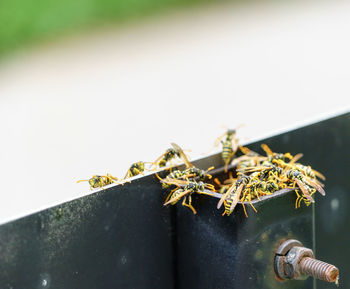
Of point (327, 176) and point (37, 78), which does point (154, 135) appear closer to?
point (37, 78)

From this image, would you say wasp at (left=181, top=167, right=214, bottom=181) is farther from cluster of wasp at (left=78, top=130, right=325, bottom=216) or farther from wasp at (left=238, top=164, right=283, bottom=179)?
wasp at (left=238, top=164, right=283, bottom=179)

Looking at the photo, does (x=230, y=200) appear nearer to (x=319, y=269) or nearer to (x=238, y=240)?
(x=238, y=240)

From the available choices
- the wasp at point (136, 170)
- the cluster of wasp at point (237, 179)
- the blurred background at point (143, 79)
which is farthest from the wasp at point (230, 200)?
the blurred background at point (143, 79)

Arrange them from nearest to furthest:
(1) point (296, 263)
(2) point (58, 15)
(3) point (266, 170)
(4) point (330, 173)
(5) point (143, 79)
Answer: (1) point (296, 263) < (3) point (266, 170) < (4) point (330, 173) < (5) point (143, 79) < (2) point (58, 15)

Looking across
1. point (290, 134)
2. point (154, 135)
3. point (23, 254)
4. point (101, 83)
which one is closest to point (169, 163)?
point (290, 134)

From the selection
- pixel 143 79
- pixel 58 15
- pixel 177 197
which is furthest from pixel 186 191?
pixel 58 15

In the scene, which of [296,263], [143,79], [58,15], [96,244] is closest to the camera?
[96,244]

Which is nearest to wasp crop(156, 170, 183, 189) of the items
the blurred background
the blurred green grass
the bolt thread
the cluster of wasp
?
the cluster of wasp

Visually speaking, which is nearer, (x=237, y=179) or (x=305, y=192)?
(x=305, y=192)
